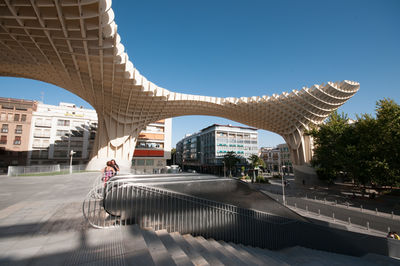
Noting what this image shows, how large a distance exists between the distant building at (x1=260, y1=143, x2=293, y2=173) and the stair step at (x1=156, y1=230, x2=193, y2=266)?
69.4 metres

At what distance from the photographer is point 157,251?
140 inches

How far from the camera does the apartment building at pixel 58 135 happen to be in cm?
4288

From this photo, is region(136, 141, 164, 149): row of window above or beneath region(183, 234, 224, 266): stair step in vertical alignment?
above

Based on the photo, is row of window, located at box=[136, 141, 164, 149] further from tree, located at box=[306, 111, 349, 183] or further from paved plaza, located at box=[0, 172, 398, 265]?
paved plaza, located at box=[0, 172, 398, 265]

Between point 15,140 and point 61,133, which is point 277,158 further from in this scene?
point 15,140

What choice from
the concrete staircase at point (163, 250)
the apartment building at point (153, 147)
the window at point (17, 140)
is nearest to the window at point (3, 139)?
the window at point (17, 140)

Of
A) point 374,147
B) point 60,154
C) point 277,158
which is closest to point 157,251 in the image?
point 374,147

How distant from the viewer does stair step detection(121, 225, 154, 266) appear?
3066mm

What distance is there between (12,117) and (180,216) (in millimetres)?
57252

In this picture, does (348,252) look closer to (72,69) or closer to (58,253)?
(58,253)

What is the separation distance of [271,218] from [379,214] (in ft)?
43.3

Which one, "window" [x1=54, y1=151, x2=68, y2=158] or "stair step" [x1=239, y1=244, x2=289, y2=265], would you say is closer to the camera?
"stair step" [x1=239, y1=244, x2=289, y2=265]

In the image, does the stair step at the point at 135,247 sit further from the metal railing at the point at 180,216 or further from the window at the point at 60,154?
the window at the point at 60,154

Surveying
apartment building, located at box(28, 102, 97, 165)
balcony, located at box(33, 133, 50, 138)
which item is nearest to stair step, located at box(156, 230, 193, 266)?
apartment building, located at box(28, 102, 97, 165)
